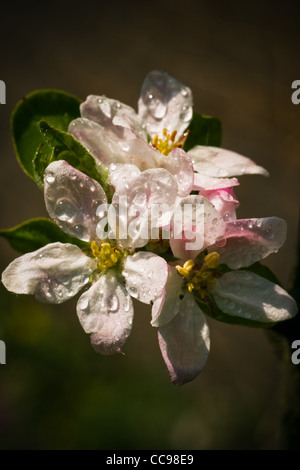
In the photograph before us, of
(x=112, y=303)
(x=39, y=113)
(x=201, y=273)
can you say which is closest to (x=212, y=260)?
(x=201, y=273)

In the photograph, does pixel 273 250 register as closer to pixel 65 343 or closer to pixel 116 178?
pixel 116 178

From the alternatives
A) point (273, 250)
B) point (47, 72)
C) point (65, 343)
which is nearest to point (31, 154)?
point (273, 250)

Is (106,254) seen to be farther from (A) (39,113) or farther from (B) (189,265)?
(A) (39,113)

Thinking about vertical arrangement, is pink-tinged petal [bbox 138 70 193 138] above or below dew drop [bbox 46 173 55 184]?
above

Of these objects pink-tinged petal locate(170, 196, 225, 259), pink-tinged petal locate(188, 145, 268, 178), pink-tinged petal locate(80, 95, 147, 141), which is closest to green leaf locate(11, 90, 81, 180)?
pink-tinged petal locate(80, 95, 147, 141)

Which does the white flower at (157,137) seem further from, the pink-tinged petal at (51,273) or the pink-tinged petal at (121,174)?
the pink-tinged petal at (51,273)

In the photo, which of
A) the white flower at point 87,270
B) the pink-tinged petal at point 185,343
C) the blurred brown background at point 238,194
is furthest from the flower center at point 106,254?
the blurred brown background at point 238,194

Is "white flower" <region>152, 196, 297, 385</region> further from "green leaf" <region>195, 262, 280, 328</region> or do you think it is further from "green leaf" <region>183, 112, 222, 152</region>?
"green leaf" <region>183, 112, 222, 152</region>
